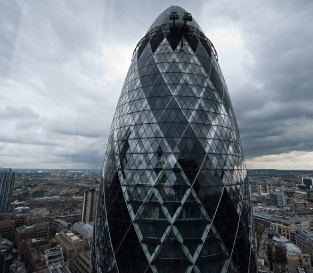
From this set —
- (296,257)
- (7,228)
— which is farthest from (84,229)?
(296,257)

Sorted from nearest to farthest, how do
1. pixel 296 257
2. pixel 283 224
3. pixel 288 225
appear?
1. pixel 296 257
2. pixel 288 225
3. pixel 283 224

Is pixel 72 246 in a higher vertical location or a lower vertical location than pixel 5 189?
lower

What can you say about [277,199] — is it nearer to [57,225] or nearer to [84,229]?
[84,229]

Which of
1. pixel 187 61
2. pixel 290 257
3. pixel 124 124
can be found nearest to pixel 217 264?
pixel 124 124

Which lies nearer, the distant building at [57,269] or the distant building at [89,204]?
the distant building at [57,269]

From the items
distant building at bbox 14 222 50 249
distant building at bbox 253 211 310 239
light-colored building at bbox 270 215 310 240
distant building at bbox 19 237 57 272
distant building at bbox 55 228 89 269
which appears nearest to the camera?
distant building at bbox 19 237 57 272

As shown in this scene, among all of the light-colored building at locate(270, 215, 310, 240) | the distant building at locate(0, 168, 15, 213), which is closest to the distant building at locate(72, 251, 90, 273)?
the light-colored building at locate(270, 215, 310, 240)

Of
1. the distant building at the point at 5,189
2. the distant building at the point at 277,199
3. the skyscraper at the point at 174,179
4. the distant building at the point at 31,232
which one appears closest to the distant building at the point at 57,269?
the skyscraper at the point at 174,179

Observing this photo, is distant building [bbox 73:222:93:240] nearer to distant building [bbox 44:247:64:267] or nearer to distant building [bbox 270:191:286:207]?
distant building [bbox 44:247:64:267]

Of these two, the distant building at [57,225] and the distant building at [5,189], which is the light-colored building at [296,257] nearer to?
the distant building at [57,225]
